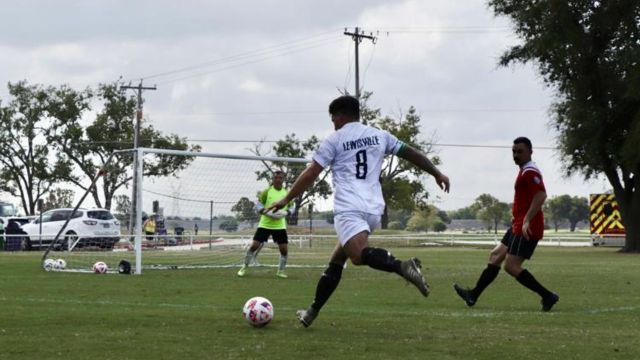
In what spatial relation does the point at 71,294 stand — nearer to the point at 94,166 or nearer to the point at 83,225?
the point at 83,225

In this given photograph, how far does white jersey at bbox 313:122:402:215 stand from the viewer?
26.0ft

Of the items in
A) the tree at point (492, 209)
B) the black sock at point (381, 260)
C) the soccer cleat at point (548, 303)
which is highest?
the tree at point (492, 209)

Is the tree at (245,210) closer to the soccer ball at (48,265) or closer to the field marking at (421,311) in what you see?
the soccer ball at (48,265)

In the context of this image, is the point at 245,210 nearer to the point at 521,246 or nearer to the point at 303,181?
the point at 521,246

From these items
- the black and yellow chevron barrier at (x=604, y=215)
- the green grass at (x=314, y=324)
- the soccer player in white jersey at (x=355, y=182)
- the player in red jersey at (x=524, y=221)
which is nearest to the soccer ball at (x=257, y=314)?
the green grass at (x=314, y=324)

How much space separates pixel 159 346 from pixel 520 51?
116ft

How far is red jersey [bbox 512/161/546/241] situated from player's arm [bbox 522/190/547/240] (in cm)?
5

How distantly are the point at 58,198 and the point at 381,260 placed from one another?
189 feet

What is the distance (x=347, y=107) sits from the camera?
321 inches

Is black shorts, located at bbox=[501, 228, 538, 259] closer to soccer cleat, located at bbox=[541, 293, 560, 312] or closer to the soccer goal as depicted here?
soccer cleat, located at bbox=[541, 293, 560, 312]

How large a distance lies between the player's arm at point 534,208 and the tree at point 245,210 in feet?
38.4

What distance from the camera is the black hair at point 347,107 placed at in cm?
816

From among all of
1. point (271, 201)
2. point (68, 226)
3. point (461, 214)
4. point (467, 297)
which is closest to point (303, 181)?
point (467, 297)

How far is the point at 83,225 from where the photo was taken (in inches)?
1447
